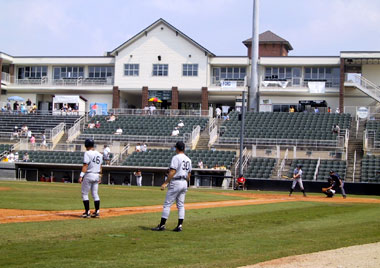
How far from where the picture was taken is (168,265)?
8.62 meters

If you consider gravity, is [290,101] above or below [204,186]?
above

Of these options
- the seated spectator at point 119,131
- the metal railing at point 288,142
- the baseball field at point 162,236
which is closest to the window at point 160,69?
the seated spectator at point 119,131

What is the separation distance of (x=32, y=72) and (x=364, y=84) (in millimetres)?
36653

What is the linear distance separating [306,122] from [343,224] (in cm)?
3682

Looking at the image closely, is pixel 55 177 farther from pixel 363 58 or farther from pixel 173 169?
pixel 173 169

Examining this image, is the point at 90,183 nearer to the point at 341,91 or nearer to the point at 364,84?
the point at 341,91

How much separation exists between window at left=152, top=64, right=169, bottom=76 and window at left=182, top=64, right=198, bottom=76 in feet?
6.07

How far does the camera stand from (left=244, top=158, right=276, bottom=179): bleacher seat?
137ft

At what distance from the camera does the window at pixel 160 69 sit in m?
62.5

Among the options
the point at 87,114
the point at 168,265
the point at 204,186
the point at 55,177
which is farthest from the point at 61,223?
the point at 87,114

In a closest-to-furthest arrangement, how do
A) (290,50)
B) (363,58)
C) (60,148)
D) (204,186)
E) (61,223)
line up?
(61,223) < (204,186) < (60,148) < (363,58) < (290,50)

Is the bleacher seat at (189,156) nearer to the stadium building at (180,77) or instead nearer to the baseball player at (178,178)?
the stadium building at (180,77)

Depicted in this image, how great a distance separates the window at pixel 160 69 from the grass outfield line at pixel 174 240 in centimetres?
4665

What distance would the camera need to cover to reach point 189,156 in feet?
148
